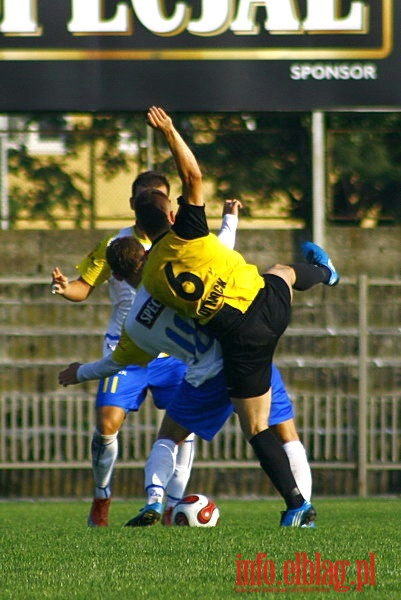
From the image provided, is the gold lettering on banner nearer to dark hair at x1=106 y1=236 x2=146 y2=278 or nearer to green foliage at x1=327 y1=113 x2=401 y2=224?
green foliage at x1=327 y1=113 x2=401 y2=224

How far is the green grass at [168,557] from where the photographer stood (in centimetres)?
493

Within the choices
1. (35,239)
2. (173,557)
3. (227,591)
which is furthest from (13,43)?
(227,591)

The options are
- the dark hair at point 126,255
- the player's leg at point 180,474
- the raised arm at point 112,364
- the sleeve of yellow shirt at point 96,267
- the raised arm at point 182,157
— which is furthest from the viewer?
the sleeve of yellow shirt at point 96,267

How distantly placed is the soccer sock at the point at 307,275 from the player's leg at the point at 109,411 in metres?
1.49

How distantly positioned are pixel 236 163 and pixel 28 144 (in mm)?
2447

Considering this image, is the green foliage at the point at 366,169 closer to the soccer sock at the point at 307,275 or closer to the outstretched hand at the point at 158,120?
the soccer sock at the point at 307,275

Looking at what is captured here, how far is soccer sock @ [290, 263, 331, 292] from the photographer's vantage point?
7191mm

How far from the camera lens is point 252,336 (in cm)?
679

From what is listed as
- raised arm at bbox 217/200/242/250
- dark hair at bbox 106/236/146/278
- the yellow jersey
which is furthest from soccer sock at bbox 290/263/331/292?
dark hair at bbox 106/236/146/278

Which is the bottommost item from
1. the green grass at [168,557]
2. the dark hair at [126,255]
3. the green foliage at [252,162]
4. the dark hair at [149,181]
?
the green grass at [168,557]

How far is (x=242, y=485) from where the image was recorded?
42.7ft

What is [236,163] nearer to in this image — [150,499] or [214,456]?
[214,456]

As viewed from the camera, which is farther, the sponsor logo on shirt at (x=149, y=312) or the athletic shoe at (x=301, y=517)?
the athletic shoe at (x=301, y=517)

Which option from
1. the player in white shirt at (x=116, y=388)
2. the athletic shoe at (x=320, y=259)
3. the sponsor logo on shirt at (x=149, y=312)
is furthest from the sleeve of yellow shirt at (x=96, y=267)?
the sponsor logo on shirt at (x=149, y=312)
